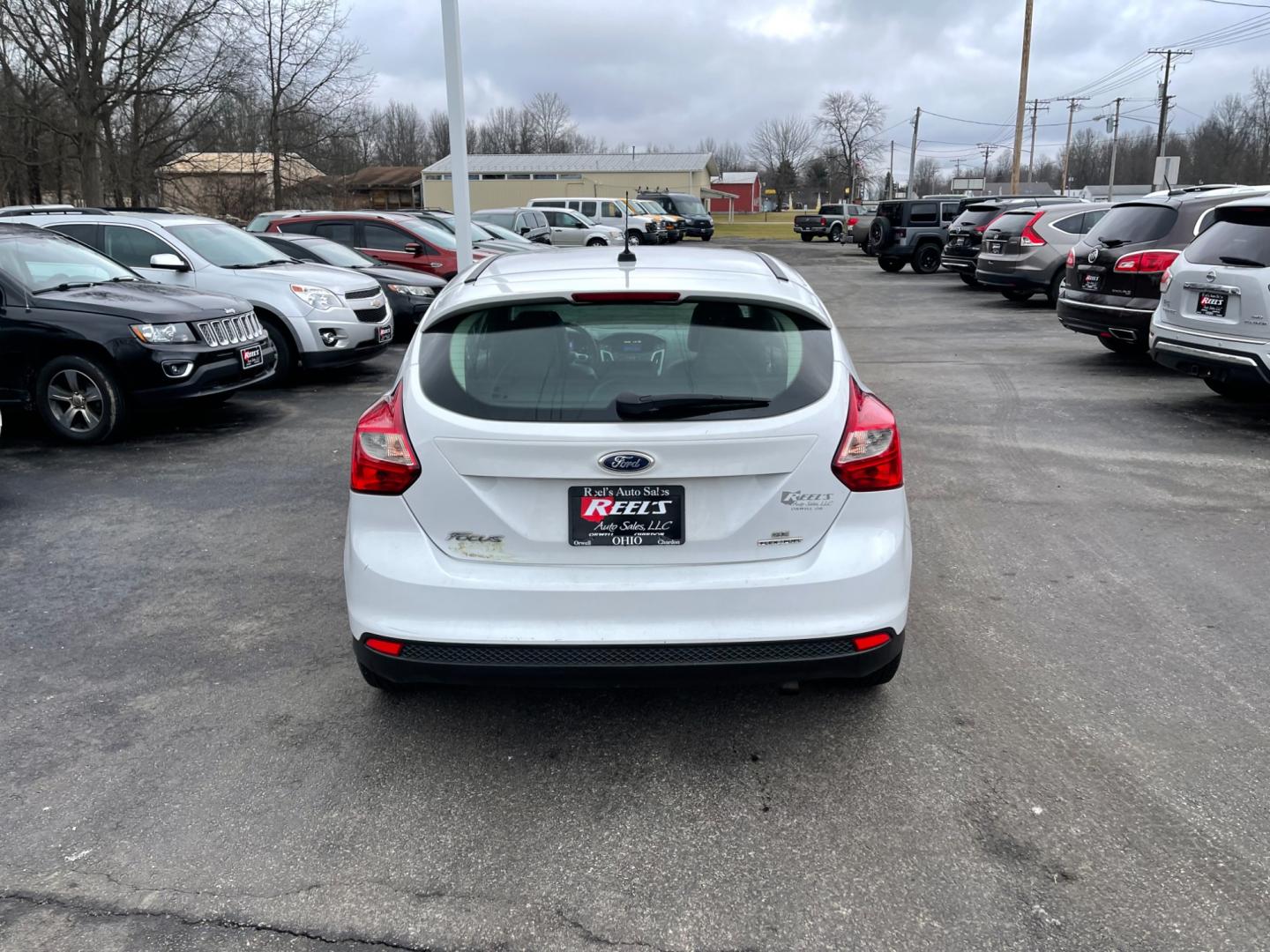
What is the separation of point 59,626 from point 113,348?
376cm

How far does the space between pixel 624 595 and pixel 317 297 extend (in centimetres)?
816

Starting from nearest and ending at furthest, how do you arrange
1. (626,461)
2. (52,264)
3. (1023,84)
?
(626,461) < (52,264) < (1023,84)

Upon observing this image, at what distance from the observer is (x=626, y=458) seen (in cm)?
303

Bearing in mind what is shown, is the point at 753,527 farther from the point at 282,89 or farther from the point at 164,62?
the point at 282,89

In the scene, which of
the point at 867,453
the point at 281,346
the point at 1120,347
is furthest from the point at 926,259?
the point at 867,453

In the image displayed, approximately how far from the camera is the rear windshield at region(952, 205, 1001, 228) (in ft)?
70.9

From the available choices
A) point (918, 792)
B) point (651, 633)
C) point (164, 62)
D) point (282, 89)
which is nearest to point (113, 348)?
point (651, 633)

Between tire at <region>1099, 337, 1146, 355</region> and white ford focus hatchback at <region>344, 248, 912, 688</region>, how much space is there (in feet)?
30.8

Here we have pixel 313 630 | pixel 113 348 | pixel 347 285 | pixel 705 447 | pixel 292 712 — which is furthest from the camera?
pixel 347 285

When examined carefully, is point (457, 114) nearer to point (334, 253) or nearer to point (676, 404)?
point (334, 253)

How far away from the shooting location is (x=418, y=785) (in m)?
3.29

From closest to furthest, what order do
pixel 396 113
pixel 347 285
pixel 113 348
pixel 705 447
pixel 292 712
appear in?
pixel 705 447, pixel 292 712, pixel 113 348, pixel 347 285, pixel 396 113

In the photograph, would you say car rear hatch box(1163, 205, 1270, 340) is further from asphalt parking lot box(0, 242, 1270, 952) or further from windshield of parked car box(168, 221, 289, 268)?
windshield of parked car box(168, 221, 289, 268)

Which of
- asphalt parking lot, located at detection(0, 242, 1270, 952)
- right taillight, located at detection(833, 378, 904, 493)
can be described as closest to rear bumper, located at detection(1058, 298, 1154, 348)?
asphalt parking lot, located at detection(0, 242, 1270, 952)
